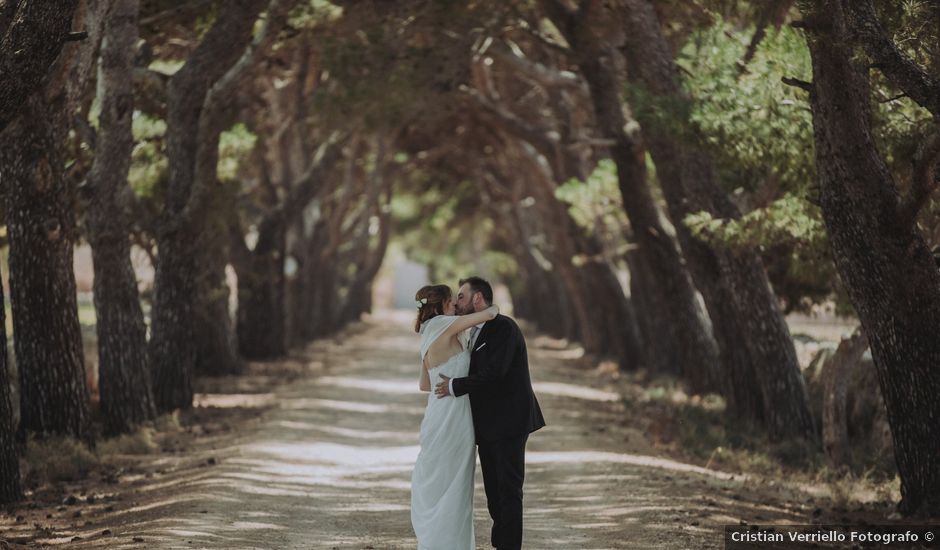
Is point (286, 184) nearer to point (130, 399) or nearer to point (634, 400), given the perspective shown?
point (634, 400)

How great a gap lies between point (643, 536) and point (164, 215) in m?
10.3

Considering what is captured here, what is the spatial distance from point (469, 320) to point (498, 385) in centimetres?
49

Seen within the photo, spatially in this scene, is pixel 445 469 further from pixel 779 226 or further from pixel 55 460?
pixel 55 460

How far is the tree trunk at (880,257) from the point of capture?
388 inches

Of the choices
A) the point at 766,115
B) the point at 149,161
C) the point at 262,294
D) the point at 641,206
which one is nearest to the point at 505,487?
the point at 766,115

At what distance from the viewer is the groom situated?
8.02 metres

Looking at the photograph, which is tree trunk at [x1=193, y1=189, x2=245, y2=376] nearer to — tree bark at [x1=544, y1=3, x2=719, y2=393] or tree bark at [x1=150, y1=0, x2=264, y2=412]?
tree bark at [x1=150, y1=0, x2=264, y2=412]

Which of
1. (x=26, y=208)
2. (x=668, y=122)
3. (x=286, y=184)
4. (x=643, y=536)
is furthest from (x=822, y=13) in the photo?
(x=286, y=184)

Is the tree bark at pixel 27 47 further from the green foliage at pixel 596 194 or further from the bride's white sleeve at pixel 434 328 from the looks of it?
the green foliage at pixel 596 194

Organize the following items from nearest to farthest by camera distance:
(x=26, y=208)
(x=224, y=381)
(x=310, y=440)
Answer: (x=26, y=208) < (x=310, y=440) < (x=224, y=381)

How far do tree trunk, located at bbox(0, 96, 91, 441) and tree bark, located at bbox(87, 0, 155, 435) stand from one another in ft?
4.04

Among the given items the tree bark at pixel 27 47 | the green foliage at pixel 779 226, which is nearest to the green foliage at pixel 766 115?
the green foliage at pixel 779 226

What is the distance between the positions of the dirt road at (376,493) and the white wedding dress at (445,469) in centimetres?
103

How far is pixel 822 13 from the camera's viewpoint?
10.1m
